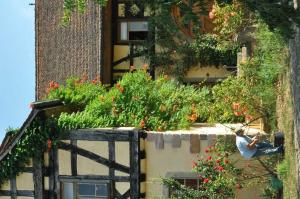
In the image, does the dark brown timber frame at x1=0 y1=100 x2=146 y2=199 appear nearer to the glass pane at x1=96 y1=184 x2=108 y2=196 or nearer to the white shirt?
the glass pane at x1=96 y1=184 x2=108 y2=196

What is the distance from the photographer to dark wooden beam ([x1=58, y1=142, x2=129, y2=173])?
42.8 ft

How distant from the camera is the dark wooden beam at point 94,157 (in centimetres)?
1305

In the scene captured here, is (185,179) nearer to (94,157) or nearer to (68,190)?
(94,157)

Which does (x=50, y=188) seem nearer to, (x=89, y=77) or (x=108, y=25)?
(x=89, y=77)

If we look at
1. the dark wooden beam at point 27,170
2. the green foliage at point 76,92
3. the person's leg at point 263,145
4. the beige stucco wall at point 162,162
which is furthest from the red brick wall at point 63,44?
the person's leg at point 263,145

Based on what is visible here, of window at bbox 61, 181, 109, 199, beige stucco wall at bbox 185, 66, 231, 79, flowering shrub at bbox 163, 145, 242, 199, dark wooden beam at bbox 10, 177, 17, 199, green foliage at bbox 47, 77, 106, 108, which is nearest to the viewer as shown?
flowering shrub at bbox 163, 145, 242, 199

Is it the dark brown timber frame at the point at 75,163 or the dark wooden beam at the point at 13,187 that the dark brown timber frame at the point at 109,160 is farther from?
the dark wooden beam at the point at 13,187

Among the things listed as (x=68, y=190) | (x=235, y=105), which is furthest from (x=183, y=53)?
(x=68, y=190)

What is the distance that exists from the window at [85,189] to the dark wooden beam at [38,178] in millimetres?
488

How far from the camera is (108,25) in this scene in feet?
67.2

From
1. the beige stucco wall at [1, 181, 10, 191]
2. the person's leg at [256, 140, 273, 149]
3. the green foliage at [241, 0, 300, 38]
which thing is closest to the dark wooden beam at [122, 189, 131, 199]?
the beige stucco wall at [1, 181, 10, 191]

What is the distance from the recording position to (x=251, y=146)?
11.6 m

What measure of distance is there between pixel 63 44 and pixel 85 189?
26.8 feet

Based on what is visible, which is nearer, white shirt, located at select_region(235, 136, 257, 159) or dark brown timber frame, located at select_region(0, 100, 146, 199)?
white shirt, located at select_region(235, 136, 257, 159)
